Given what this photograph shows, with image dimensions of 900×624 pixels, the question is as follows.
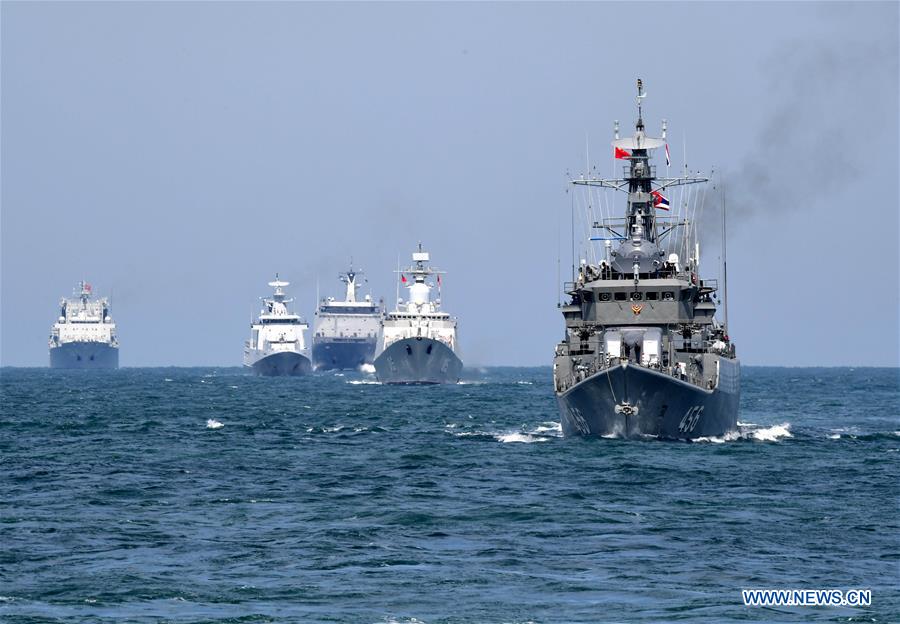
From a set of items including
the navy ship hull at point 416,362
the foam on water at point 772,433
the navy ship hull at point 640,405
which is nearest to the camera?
the navy ship hull at point 640,405

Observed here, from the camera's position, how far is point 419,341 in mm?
141000

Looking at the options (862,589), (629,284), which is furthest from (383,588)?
(629,284)

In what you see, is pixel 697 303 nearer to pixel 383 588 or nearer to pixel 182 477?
pixel 182 477

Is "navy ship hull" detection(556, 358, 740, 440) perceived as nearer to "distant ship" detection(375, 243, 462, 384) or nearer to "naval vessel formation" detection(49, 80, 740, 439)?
"naval vessel formation" detection(49, 80, 740, 439)

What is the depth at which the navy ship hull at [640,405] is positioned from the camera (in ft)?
165

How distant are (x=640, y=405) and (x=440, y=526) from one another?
20.0 m

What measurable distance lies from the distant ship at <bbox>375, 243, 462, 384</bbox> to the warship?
263 ft

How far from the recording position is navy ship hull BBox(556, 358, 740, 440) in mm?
50344

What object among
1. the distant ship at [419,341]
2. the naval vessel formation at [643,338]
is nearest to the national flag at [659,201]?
the naval vessel formation at [643,338]

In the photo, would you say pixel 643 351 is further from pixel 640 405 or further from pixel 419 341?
pixel 419 341

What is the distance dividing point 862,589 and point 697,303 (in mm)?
33907

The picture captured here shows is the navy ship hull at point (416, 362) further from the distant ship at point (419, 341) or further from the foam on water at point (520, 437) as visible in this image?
the foam on water at point (520, 437)

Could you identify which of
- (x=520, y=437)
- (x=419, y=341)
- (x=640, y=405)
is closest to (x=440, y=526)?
(x=640, y=405)

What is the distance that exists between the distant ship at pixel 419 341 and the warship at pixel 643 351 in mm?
80107
